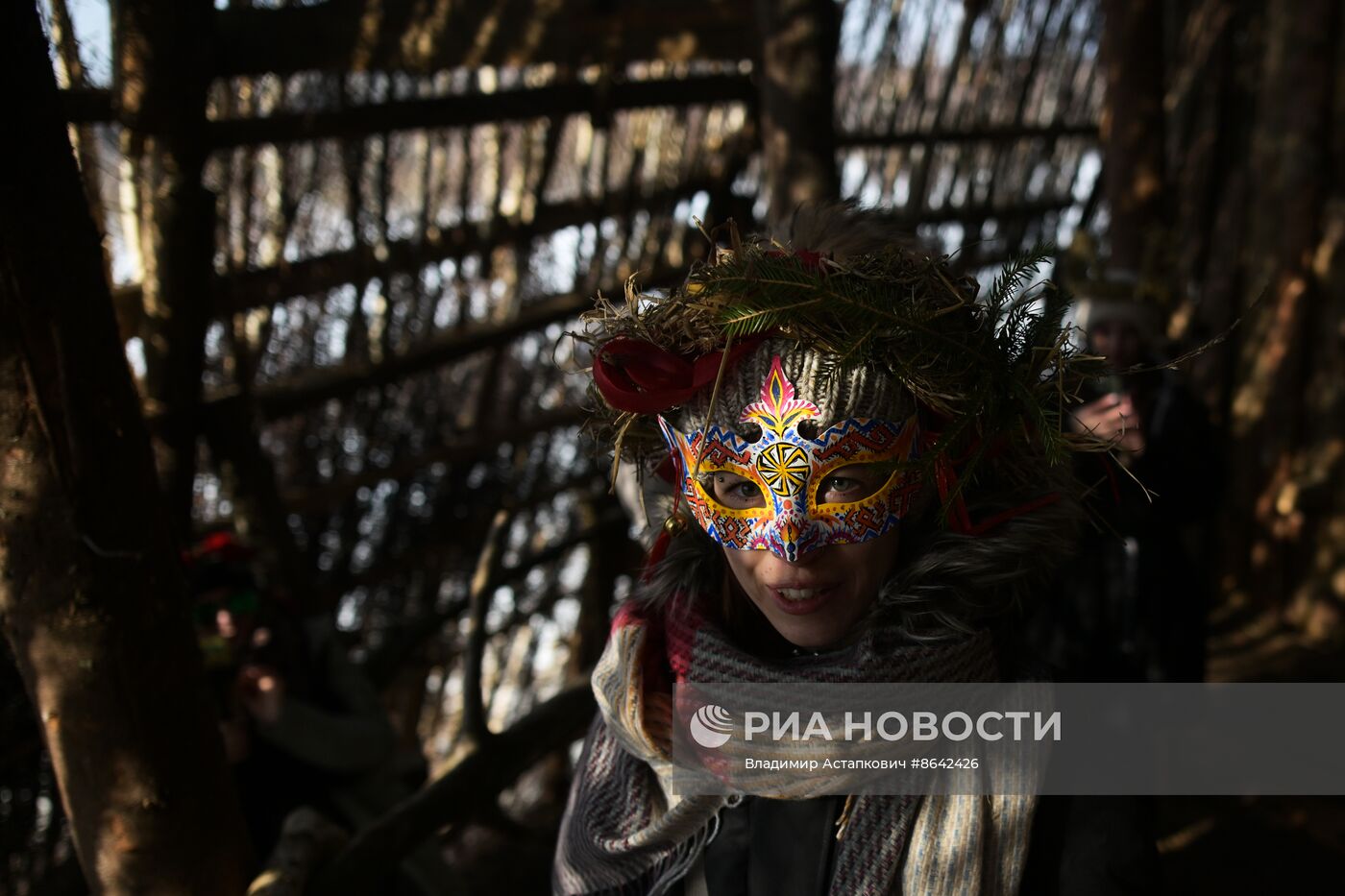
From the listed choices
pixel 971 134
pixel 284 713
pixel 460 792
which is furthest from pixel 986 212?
pixel 284 713

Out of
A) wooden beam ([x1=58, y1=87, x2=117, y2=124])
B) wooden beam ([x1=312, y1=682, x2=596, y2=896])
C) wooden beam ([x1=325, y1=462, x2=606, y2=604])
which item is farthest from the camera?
wooden beam ([x1=325, y1=462, x2=606, y2=604])

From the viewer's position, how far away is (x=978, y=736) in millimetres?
1481

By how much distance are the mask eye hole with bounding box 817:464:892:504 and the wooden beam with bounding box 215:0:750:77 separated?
2116mm

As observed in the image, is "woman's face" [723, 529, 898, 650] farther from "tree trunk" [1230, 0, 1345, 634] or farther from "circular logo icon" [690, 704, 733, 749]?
"tree trunk" [1230, 0, 1345, 634]

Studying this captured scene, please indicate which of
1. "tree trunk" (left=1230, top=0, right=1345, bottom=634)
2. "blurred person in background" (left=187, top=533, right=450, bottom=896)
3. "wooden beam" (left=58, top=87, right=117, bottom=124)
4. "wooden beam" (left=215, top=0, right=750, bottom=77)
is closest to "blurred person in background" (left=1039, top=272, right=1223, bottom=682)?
"wooden beam" (left=215, top=0, right=750, bottom=77)

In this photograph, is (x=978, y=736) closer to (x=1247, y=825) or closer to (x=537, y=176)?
(x=1247, y=825)

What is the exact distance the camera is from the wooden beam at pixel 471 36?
2.96 m

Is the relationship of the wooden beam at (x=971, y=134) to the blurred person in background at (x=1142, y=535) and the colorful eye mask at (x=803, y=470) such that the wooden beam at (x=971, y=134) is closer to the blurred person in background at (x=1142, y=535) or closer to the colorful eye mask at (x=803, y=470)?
the blurred person in background at (x=1142, y=535)

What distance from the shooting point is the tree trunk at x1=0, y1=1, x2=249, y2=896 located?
62.0 inches

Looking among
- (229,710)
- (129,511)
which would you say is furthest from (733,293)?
(229,710)

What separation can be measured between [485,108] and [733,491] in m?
2.53

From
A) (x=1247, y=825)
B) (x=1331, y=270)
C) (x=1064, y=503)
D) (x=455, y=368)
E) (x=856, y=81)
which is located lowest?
(x=1247, y=825)

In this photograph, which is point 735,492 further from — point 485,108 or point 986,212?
point 986,212

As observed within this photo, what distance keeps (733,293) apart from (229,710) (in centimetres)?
163
